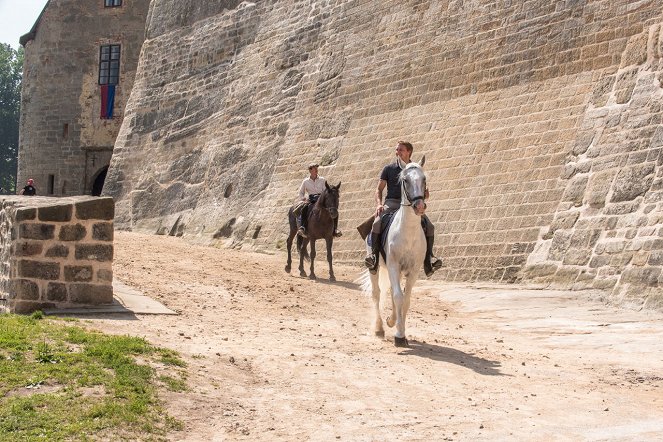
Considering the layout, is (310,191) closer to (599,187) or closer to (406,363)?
(599,187)

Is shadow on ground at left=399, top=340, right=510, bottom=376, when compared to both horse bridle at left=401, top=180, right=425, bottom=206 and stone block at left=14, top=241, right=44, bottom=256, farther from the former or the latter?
stone block at left=14, top=241, right=44, bottom=256

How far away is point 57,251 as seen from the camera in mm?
10430

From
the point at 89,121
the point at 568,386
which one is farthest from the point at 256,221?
the point at 89,121

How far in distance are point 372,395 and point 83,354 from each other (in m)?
2.24

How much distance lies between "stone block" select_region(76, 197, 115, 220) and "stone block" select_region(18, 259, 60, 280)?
0.58 meters

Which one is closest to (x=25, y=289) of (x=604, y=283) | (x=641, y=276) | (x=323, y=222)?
(x=323, y=222)

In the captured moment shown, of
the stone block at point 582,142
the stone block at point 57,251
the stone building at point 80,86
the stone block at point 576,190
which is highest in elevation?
the stone building at point 80,86

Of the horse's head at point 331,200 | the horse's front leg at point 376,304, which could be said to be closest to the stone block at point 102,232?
the horse's front leg at point 376,304

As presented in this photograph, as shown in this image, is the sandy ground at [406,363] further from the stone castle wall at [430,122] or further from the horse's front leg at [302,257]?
the horse's front leg at [302,257]

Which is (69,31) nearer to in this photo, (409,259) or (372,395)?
(409,259)

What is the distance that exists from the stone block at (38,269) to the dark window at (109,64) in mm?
26251

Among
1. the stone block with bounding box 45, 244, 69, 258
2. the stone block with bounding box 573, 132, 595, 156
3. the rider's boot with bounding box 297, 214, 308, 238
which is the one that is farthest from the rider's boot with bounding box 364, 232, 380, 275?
the rider's boot with bounding box 297, 214, 308, 238

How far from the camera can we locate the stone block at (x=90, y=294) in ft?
34.4

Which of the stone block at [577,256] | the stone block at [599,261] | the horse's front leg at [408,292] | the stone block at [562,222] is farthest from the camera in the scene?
the stone block at [562,222]
